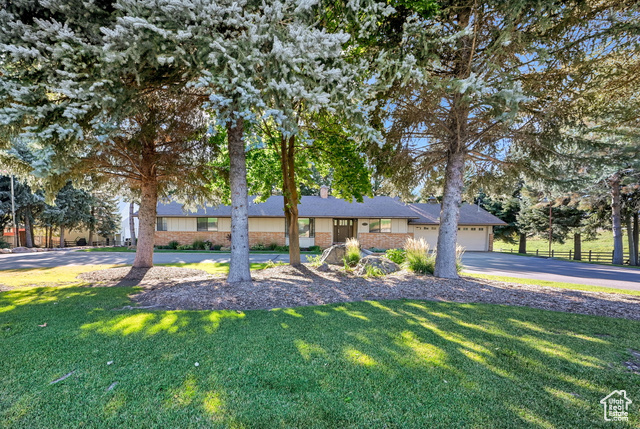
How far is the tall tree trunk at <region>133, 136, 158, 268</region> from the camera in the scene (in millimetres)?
9356

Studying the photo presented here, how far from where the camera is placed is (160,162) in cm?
942

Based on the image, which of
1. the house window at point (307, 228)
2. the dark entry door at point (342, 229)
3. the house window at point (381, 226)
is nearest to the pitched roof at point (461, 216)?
the house window at point (381, 226)

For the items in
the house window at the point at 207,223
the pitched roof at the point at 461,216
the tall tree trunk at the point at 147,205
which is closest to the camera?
the tall tree trunk at the point at 147,205

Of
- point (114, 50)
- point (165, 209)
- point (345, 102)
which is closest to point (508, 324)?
point (345, 102)

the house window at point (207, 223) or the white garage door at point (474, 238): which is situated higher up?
the house window at point (207, 223)

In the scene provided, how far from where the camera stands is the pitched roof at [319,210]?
876 inches

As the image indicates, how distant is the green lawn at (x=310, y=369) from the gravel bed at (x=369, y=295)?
787mm

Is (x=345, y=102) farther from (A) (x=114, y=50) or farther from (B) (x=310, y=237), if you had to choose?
(B) (x=310, y=237)

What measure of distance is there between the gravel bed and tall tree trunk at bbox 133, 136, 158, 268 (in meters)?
2.89

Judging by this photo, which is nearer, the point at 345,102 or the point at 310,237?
the point at 345,102

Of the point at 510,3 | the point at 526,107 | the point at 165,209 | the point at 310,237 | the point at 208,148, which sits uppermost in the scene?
the point at 510,3

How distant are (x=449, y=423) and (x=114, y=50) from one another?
617 centimetres

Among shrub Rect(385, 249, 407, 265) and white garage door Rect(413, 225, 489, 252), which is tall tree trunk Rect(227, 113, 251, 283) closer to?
shrub Rect(385, 249, 407, 265)

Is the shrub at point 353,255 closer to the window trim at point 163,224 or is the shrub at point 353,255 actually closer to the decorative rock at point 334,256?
the decorative rock at point 334,256
